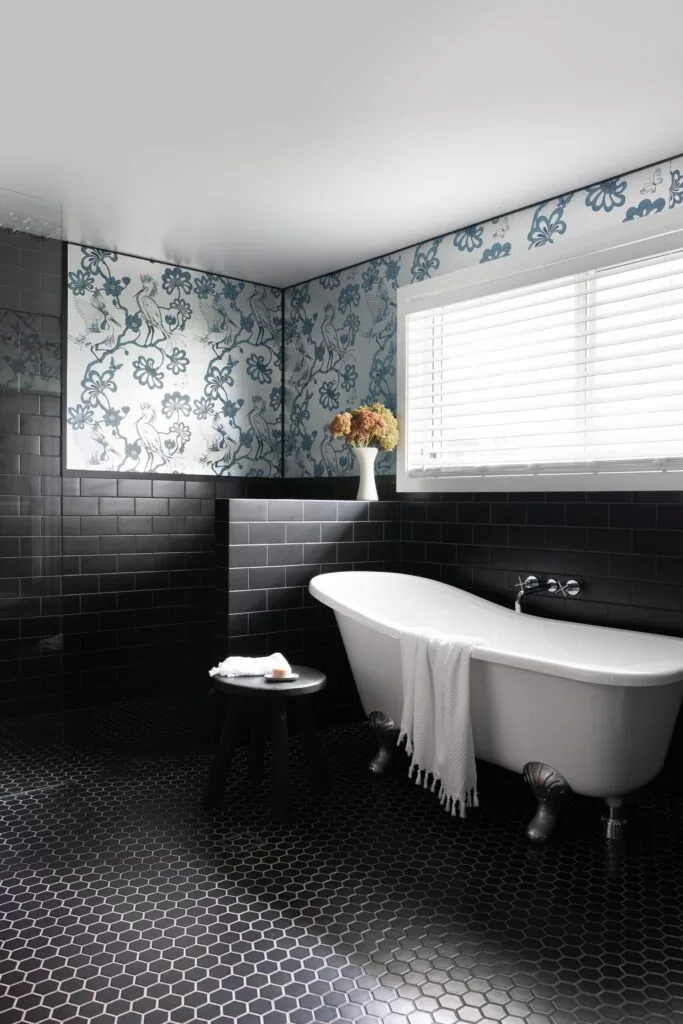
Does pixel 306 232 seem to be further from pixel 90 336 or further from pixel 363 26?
pixel 363 26

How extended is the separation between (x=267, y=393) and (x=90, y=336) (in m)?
1.26

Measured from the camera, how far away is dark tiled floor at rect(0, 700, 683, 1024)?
1.81m

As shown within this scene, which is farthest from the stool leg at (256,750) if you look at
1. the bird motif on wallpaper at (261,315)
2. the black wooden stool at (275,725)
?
the bird motif on wallpaper at (261,315)

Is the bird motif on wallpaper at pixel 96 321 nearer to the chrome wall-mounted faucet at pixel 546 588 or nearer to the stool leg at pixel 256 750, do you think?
the stool leg at pixel 256 750

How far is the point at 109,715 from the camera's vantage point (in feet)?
13.8

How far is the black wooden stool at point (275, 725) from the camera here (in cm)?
282

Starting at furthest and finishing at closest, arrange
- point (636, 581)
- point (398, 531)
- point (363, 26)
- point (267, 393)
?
point (267, 393), point (398, 531), point (636, 581), point (363, 26)

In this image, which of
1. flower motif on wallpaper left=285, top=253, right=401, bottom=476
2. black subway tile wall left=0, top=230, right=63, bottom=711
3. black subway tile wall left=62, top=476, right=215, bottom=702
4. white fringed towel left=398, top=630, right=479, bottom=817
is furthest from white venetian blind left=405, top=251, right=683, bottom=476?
black subway tile wall left=0, top=230, right=63, bottom=711

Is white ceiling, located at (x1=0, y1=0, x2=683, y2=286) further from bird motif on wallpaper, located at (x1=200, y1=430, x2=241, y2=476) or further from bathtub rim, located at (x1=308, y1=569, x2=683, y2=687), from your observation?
bathtub rim, located at (x1=308, y1=569, x2=683, y2=687)

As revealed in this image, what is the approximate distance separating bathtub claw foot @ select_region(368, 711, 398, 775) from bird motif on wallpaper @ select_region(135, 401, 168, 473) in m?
2.16

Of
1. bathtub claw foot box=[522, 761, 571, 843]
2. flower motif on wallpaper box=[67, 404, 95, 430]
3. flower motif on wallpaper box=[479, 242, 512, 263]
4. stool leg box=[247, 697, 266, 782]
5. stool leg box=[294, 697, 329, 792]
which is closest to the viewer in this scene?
bathtub claw foot box=[522, 761, 571, 843]

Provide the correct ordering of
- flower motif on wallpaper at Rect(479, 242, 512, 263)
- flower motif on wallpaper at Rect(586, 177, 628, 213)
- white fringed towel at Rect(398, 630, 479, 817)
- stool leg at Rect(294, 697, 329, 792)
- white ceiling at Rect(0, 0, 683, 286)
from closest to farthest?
1. white ceiling at Rect(0, 0, 683, 286)
2. white fringed towel at Rect(398, 630, 479, 817)
3. stool leg at Rect(294, 697, 329, 792)
4. flower motif on wallpaper at Rect(586, 177, 628, 213)
5. flower motif on wallpaper at Rect(479, 242, 512, 263)

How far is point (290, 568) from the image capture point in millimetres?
3787

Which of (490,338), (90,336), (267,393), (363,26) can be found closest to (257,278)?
(267,393)
